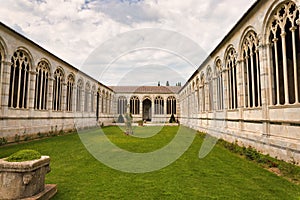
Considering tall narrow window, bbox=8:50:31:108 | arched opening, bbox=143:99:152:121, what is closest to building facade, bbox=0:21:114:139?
tall narrow window, bbox=8:50:31:108

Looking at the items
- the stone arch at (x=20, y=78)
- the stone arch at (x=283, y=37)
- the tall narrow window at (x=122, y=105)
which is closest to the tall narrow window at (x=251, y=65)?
the stone arch at (x=283, y=37)

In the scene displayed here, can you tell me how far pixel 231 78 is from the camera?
463 inches

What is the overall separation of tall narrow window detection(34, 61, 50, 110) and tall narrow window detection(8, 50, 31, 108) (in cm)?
103

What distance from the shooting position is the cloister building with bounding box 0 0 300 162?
22.7 ft

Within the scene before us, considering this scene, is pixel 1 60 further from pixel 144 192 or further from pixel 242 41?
pixel 242 41

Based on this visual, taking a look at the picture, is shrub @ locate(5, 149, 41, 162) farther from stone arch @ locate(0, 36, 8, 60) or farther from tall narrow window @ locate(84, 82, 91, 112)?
tall narrow window @ locate(84, 82, 91, 112)

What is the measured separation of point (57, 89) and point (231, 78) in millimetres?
13765

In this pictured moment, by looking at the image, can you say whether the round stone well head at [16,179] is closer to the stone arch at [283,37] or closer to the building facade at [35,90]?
the stone arch at [283,37]

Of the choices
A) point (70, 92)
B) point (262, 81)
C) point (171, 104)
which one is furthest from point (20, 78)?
point (171, 104)

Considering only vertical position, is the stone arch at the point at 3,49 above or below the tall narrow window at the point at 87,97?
above

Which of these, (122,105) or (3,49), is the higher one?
(3,49)

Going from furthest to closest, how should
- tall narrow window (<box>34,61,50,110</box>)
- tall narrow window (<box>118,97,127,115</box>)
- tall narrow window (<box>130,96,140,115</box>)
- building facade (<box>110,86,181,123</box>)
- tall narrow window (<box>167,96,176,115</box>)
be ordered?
tall narrow window (<box>130,96,140,115</box>) < tall narrow window (<box>167,96,176,115</box>) < building facade (<box>110,86,181,123</box>) < tall narrow window (<box>118,97,127,115</box>) < tall narrow window (<box>34,61,50,110</box>)

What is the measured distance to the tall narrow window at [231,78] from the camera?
11047mm

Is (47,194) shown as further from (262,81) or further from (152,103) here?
(152,103)
